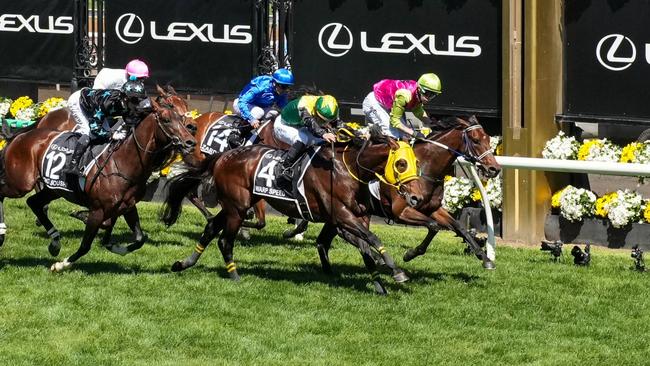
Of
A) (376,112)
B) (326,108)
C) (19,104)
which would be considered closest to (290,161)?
(326,108)

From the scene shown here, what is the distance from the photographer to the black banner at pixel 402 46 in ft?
49.6

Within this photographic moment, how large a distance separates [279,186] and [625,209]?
3.98 meters

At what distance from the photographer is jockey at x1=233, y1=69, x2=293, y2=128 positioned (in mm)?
14297

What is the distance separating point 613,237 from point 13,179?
5.87 metres

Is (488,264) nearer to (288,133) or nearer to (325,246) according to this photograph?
(325,246)

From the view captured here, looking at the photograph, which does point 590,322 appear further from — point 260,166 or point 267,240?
point 267,240

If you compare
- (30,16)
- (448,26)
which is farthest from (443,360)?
(30,16)

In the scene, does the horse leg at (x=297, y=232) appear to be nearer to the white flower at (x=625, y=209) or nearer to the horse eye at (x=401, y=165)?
the white flower at (x=625, y=209)

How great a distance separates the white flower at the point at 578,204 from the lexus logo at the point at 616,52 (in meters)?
1.28

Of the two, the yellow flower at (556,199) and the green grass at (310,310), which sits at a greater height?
the yellow flower at (556,199)

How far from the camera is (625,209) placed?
14.1 meters

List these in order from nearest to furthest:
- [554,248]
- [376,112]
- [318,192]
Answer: [318,192], [554,248], [376,112]

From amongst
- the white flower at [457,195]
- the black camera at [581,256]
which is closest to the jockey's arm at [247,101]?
the white flower at [457,195]

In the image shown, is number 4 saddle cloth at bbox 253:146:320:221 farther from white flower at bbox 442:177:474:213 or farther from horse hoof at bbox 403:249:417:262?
white flower at bbox 442:177:474:213
